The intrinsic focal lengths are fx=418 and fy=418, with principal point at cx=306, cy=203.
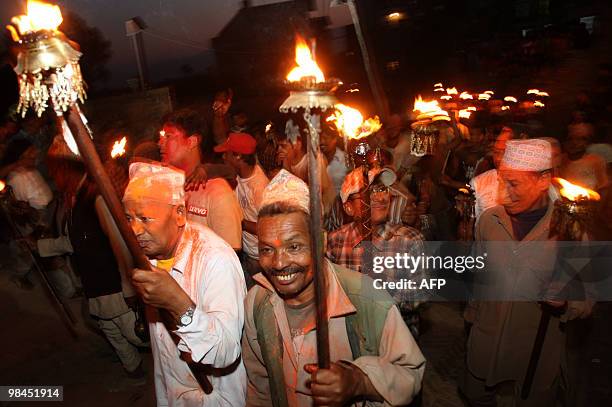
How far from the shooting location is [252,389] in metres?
2.67

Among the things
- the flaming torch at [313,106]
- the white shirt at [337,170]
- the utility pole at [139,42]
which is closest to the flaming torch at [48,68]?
the flaming torch at [313,106]

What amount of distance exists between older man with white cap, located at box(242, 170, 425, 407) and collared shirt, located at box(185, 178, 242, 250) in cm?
173

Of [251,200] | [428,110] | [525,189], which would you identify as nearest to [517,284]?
[525,189]

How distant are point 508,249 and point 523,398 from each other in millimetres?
1288

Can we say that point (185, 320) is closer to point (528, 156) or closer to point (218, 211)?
point (218, 211)

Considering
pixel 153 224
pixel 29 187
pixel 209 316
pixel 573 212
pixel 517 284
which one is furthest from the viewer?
pixel 29 187

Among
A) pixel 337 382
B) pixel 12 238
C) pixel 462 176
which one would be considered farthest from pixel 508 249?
pixel 12 238

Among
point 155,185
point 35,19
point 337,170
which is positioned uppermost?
point 35,19

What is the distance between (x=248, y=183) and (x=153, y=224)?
3020mm

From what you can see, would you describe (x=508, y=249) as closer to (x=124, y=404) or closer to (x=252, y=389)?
(x=252, y=389)

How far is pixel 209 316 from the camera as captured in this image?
234 cm

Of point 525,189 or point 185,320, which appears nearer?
point 185,320

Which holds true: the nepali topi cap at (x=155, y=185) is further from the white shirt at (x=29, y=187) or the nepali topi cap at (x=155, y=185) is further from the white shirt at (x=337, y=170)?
the white shirt at (x=29, y=187)

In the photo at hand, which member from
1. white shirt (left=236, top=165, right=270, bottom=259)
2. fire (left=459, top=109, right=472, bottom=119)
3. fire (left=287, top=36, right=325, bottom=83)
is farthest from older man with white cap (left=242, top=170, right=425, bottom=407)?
fire (left=459, top=109, right=472, bottom=119)
